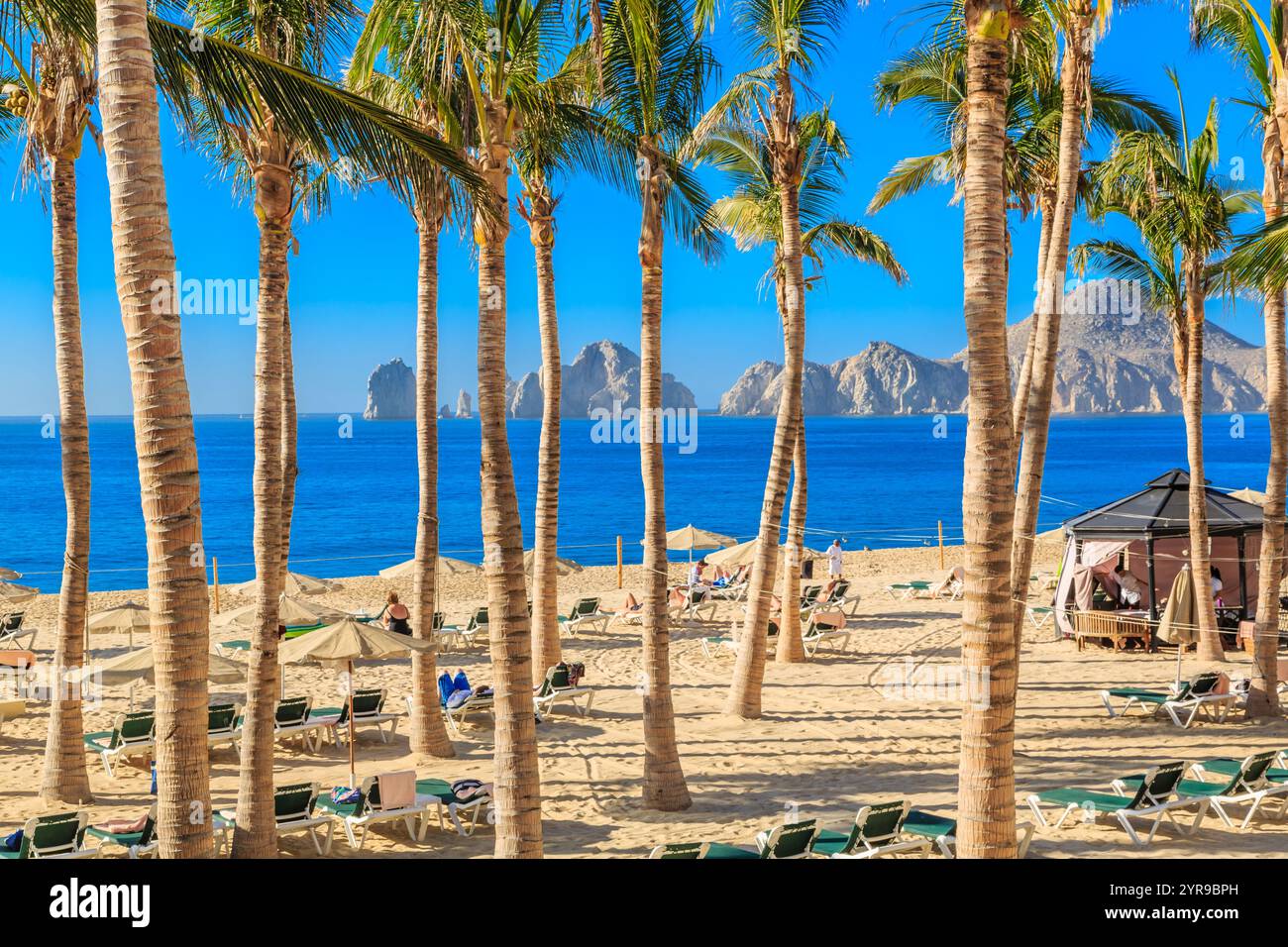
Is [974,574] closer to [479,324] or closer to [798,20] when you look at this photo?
[479,324]

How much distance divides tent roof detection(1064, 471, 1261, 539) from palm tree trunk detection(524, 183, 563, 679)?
Result: 397 inches

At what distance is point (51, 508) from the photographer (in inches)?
3334

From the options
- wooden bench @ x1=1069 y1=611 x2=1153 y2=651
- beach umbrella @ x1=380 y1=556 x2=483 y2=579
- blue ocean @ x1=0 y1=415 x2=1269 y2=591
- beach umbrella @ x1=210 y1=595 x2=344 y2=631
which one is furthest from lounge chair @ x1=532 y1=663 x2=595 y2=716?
blue ocean @ x1=0 y1=415 x2=1269 y2=591

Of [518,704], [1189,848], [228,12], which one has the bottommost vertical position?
[1189,848]

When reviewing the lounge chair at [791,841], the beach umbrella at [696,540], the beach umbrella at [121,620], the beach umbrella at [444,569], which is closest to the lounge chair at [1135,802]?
the lounge chair at [791,841]

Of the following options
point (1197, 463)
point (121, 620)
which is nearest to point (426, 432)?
point (121, 620)

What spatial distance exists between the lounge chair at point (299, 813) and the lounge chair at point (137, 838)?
649 mm

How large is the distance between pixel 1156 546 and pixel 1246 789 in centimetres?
1144

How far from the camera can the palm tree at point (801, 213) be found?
53.1 feet

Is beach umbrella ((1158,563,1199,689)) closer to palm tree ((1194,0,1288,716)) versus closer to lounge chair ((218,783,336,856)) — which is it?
palm tree ((1194,0,1288,716))

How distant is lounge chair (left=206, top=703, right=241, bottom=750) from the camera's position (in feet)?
43.2

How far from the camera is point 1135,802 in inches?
393
